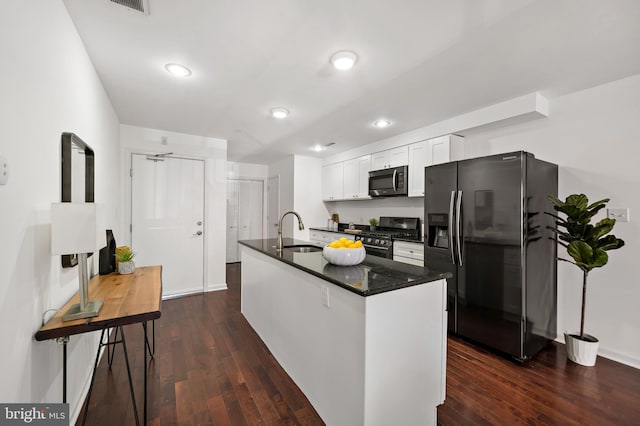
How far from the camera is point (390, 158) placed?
13.9 feet

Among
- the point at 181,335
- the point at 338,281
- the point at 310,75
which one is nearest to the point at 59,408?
the point at 338,281

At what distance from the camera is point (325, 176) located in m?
5.75

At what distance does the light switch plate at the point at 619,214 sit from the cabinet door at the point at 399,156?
214 cm

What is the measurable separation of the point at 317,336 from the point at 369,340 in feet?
1.61

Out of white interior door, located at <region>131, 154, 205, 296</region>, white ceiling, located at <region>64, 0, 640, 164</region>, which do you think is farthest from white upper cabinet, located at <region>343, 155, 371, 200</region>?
white interior door, located at <region>131, 154, 205, 296</region>

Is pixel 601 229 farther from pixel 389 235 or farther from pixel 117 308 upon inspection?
pixel 117 308

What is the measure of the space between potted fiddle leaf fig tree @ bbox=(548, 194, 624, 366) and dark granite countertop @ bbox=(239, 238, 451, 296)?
1575 mm

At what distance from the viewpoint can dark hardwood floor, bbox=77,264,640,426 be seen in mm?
1729

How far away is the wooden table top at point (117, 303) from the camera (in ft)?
4.17

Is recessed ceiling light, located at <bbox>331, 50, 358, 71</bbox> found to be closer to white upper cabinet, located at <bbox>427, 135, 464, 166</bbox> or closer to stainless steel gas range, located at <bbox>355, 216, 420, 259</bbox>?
white upper cabinet, located at <bbox>427, 135, 464, 166</bbox>

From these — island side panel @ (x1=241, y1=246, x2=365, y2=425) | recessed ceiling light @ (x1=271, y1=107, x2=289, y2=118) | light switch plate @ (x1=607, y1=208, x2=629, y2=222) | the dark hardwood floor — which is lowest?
the dark hardwood floor

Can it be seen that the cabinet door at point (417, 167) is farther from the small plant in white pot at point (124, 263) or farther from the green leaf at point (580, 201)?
the small plant in white pot at point (124, 263)

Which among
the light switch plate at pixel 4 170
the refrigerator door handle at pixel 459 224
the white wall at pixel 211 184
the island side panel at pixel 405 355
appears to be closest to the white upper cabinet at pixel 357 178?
the refrigerator door handle at pixel 459 224

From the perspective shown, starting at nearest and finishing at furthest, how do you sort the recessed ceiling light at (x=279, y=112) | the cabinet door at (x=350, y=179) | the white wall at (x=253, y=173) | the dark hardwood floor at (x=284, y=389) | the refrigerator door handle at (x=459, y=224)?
the dark hardwood floor at (x=284, y=389) → the refrigerator door handle at (x=459, y=224) → the recessed ceiling light at (x=279, y=112) → the cabinet door at (x=350, y=179) → the white wall at (x=253, y=173)
